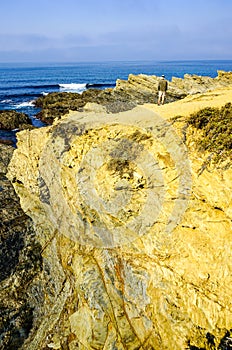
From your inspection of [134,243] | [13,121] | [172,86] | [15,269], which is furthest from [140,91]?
[134,243]

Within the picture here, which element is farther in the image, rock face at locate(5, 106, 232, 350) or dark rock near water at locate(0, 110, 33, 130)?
dark rock near water at locate(0, 110, 33, 130)

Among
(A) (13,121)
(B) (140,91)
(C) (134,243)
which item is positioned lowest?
(A) (13,121)

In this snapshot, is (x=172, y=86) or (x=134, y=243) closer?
(x=134, y=243)

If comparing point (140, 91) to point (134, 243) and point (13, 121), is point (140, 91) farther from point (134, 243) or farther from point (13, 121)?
point (134, 243)

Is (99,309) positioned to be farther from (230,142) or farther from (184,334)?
(230,142)

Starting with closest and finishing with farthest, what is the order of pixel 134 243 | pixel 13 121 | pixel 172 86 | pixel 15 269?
pixel 134 243, pixel 15 269, pixel 13 121, pixel 172 86

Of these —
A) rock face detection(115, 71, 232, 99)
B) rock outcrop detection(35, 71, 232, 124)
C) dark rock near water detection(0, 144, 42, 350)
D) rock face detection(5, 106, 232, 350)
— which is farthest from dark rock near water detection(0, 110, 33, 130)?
rock face detection(5, 106, 232, 350)

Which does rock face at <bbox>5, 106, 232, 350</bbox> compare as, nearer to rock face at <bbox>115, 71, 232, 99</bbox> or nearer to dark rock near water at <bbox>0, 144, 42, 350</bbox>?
dark rock near water at <bbox>0, 144, 42, 350</bbox>

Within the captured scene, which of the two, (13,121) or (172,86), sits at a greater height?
(172,86)

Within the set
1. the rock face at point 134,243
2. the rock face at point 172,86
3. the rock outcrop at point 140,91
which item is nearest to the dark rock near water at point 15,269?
the rock face at point 134,243

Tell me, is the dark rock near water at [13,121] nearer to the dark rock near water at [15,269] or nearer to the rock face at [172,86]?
the rock face at [172,86]
